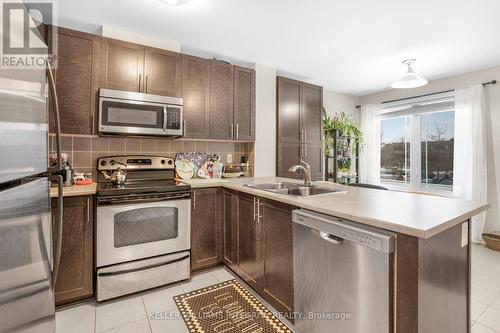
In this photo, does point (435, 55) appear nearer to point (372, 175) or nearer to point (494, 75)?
point (494, 75)

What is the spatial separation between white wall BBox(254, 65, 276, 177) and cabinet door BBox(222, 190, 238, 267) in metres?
0.87

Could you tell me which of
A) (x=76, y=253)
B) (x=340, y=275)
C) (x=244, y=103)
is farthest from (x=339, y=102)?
(x=76, y=253)

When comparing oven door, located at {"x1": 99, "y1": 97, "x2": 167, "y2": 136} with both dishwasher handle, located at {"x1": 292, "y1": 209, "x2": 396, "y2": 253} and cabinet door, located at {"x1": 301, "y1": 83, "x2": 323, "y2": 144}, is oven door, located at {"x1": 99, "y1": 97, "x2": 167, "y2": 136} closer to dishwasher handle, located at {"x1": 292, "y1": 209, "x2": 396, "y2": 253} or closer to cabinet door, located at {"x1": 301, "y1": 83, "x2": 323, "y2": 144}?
dishwasher handle, located at {"x1": 292, "y1": 209, "x2": 396, "y2": 253}

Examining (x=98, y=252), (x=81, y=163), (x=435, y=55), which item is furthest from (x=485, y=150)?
(x=81, y=163)

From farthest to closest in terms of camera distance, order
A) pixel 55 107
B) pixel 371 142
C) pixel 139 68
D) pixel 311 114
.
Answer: pixel 371 142 → pixel 311 114 → pixel 139 68 → pixel 55 107

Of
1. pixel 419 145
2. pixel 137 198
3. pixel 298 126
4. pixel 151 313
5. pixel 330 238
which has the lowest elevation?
pixel 151 313

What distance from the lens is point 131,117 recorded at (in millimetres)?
2367

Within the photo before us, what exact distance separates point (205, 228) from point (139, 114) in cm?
130

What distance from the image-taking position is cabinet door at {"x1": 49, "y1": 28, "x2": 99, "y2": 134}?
7.09 ft

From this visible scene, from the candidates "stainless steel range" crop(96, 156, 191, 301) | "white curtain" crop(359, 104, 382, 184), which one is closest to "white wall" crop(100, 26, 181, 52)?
"stainless steel range" crop(96, 156, 191, 301)

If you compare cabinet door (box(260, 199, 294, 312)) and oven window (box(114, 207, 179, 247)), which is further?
oven window (box(114, 207, 179, 247))

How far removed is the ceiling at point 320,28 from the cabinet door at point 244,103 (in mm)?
234

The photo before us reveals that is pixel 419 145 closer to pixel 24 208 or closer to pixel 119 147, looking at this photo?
pixel 119 147

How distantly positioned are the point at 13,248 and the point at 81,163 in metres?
2.13
